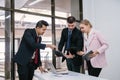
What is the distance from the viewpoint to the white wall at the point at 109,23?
5020mm

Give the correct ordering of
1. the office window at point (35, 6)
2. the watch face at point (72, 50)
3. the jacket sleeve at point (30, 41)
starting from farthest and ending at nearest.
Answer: the office window at point (35, 6) → the watch face at point (72, 50) → the jacket sleeve at point (30, 41)

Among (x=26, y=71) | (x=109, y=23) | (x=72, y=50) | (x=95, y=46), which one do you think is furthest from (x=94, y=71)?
(x=109, y=23)

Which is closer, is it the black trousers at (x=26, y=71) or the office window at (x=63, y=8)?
the black trousers at (x=26, y=71)

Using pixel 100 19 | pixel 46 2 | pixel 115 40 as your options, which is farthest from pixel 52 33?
pixel 115 40

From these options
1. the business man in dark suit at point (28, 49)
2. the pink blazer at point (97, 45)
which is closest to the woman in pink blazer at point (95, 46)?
the pink blazer at point (97, 45)

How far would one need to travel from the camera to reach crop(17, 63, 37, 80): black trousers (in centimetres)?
278

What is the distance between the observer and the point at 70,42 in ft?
11.6

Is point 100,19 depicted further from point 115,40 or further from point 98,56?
point 98,56

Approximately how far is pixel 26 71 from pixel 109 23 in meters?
3.04

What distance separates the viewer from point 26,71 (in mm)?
2807

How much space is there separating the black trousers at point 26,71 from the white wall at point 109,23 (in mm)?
2477

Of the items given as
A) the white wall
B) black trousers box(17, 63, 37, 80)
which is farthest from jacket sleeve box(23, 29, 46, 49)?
the white wall

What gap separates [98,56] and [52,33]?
53.0 inches

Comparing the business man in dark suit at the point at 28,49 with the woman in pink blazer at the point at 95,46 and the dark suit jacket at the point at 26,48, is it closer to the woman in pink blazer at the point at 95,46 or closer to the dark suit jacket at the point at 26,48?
the dark suit jacket at the point at 26,48
